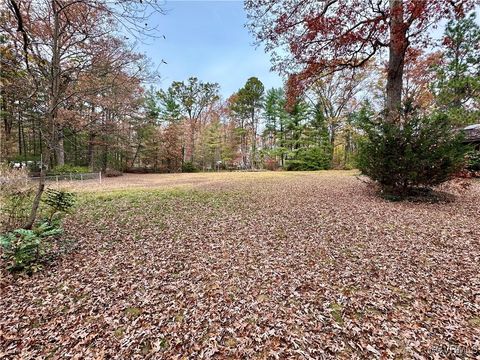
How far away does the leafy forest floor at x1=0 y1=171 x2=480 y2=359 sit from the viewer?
1.73m

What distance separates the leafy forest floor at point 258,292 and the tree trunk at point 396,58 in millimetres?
3300

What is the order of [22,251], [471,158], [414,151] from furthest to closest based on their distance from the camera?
[471,158] < [414,151] < [22,251]

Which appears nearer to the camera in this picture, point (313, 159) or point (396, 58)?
point (396, 58)

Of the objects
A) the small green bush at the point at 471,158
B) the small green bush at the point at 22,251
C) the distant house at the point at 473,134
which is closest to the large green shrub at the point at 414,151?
the small green bush at the point at 471,158

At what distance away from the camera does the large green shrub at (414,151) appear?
16.9 ft

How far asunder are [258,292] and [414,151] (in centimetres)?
526

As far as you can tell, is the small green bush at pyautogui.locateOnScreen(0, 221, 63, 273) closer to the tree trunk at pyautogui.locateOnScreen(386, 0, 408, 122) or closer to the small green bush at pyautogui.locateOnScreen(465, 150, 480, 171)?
the tree trunk at pyautogui.locateOnScreen(386, 0, 408, 122)

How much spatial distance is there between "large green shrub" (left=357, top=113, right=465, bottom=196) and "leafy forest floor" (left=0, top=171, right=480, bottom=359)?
1241mm

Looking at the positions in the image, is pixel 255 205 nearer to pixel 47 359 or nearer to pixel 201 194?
pixel 201 194

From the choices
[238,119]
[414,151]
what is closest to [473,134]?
[414,151]

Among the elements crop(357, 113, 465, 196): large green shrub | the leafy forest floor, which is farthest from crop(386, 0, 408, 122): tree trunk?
the leafy forest floor

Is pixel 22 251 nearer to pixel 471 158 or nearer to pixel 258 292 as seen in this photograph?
pixel 258 292

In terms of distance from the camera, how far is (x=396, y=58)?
6453 mm

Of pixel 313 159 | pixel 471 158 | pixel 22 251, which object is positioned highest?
pixel 313 159
